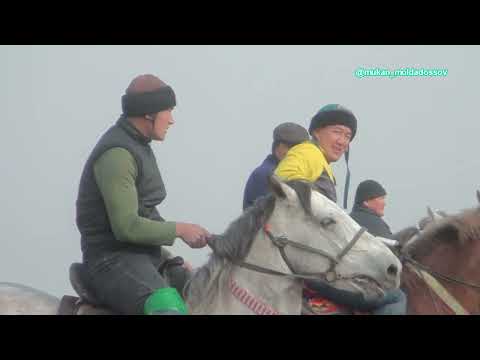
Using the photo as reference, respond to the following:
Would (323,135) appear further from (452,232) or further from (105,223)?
(105,223)

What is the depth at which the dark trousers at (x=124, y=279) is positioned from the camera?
3781mm

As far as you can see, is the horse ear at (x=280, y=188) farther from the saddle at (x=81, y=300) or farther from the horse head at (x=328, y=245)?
the saddle at (x=81, y=300)

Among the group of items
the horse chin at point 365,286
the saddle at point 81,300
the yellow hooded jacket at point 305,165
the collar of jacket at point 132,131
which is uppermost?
the collar of jacket at point 132,131

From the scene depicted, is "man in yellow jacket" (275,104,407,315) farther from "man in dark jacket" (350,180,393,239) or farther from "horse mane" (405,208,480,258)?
"man in dark jacket" (350,180,393,239)

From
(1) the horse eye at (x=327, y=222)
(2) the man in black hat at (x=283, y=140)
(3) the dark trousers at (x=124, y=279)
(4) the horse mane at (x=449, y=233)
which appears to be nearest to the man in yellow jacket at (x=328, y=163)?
(1) the horse eye at (x=327, y=222)

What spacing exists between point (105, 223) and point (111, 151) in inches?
15.6

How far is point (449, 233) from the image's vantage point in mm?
4711

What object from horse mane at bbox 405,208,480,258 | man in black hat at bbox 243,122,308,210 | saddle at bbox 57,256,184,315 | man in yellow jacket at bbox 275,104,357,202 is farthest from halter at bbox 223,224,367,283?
man in black hat at bbox 243,122,308,210

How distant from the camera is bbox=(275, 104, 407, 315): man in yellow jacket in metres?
4.23

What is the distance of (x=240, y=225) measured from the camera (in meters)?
4.01

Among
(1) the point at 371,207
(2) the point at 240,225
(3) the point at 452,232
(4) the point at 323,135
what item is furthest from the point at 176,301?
(1) the point at 371,207

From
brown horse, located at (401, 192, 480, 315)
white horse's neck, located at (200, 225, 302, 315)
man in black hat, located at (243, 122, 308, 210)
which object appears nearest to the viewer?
white horse's neck, located at (200, 225, 302, 315)

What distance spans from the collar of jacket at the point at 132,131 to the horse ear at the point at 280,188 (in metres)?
0.75
